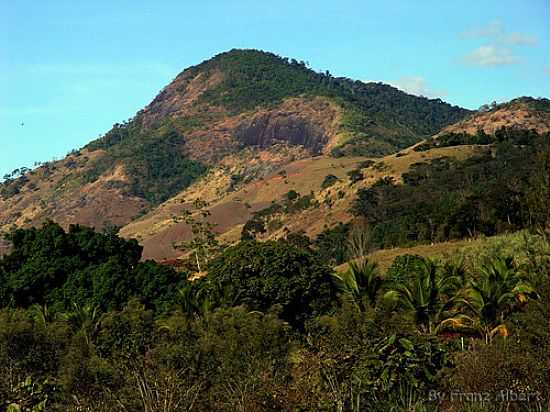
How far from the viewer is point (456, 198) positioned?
7338 centimetres

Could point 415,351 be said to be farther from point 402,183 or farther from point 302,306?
point 402,183

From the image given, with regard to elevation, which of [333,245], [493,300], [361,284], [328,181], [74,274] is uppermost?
[328,181]

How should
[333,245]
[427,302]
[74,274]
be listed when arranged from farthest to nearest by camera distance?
[333,245], [74,274], [427,302]

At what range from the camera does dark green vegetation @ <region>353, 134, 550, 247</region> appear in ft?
216

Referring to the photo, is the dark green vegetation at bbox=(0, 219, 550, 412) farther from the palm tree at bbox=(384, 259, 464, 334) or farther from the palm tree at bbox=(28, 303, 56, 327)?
the palm tree at bbox=(28, 303, 56, 327)

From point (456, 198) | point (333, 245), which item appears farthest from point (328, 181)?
point (456, 198)

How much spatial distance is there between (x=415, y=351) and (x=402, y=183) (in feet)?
287

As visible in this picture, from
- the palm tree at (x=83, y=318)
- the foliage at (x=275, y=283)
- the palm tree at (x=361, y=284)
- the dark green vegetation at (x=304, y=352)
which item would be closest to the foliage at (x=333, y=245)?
the foliage at (x=275, y=283)

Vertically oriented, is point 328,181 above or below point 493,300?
above

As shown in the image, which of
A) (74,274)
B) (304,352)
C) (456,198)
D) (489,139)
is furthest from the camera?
(489,139)

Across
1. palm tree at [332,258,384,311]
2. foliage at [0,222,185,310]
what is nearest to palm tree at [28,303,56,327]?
foliage at [0,222,185,310]

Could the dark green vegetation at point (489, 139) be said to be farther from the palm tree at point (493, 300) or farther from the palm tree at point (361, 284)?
the palm tree at point (493, 300)

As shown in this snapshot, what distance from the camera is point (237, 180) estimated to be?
609 feet

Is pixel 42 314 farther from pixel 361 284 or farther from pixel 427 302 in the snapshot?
pixel 427 302
